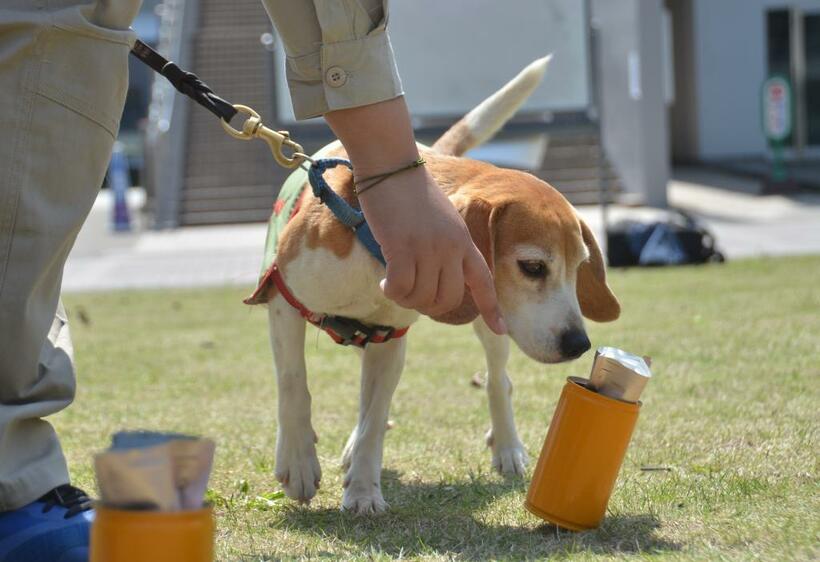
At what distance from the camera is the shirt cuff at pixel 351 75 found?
1.89 metres

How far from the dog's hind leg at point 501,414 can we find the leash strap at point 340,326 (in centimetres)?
49

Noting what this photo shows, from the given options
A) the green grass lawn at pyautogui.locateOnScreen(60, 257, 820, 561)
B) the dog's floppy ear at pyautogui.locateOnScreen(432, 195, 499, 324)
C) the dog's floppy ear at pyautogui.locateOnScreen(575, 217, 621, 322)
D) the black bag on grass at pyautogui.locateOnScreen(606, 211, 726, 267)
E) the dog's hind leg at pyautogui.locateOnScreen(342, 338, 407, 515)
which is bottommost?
the black bag on grass at pyautogui.locateOnScreen(606, 211, 726, 267)

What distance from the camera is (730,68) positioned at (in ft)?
66.1

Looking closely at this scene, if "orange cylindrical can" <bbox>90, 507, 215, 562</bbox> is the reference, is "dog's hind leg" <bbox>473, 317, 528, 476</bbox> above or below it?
below

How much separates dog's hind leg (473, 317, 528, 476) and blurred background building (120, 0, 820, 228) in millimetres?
7444

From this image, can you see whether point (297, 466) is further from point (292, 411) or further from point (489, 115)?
point (489, 115)

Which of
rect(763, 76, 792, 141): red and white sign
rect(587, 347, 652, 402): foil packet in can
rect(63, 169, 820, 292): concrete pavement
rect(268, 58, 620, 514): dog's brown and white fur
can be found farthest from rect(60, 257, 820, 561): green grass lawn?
rect(763, 76, 792, 141): red and white sign

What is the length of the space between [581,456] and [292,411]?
0.99 m

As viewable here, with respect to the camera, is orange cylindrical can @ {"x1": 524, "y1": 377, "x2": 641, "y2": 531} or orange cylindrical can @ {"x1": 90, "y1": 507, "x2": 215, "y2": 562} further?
orange cylindrical can @ {"x1": 524, "y1": 377, "x2": 641, "y2": 531}

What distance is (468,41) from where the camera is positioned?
39.9 feet

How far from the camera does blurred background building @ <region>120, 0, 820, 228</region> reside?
1189cm

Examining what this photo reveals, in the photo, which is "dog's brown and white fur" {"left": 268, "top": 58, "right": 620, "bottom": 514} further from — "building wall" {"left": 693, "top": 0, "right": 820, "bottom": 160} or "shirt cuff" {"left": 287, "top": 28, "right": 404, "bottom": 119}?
"building wall" {"left": 693, "top": 0, "right": 820, "bottom": 160}

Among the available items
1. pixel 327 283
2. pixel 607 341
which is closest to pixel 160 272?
pixel 607 341

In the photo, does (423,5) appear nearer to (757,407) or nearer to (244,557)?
(757,407)
